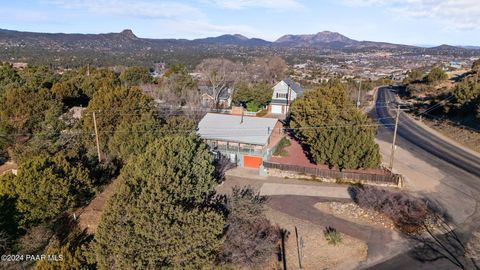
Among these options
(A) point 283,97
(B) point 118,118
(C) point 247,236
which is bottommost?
(C) point 247,236

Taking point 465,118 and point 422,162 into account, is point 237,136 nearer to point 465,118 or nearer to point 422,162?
point 422,162

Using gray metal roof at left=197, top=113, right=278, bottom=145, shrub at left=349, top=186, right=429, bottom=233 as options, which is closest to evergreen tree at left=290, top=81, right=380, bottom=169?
gray metal roof at left=197, top=113, right=278, bottom=145

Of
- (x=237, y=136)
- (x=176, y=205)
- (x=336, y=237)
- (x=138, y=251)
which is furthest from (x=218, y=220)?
(x=237, y=136)

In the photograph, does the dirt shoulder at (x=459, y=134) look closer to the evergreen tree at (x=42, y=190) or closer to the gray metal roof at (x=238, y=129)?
the gray metal roof at (x=238, y=129)

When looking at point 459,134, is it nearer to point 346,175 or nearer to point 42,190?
point 346,175

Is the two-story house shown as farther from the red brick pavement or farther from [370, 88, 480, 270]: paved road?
the red brick pavement

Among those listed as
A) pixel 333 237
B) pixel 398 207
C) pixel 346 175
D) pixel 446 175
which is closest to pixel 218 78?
pixel 346 175

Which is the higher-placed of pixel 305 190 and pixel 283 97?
pixel 283 97
